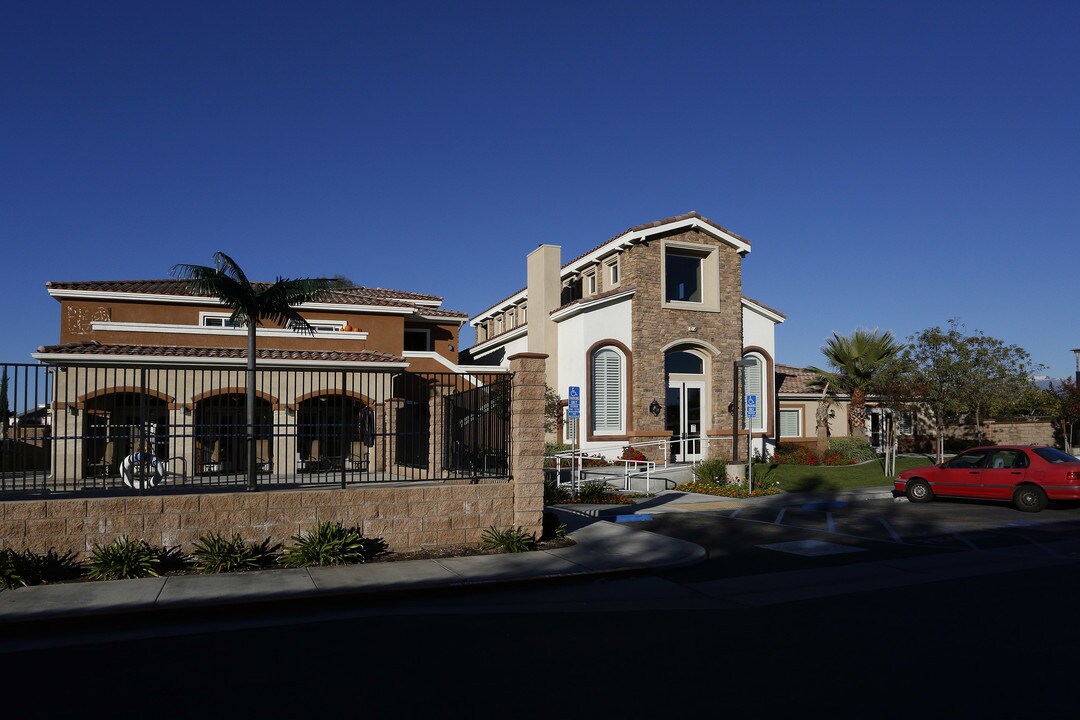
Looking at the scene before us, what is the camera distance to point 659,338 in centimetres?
2895

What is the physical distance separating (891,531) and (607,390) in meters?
14.2

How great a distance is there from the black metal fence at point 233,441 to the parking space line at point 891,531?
22.3 feet

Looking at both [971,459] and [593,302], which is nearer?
[971,459]

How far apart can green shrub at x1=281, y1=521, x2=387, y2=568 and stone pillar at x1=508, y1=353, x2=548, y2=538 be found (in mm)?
2389

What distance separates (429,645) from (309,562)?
410 centimetres

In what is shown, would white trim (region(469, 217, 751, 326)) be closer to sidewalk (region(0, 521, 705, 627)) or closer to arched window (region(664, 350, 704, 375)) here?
arched window (region(664, 350, 704, 375))

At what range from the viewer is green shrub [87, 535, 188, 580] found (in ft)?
33.2

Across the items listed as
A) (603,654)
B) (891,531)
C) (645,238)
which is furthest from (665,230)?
(603,654)

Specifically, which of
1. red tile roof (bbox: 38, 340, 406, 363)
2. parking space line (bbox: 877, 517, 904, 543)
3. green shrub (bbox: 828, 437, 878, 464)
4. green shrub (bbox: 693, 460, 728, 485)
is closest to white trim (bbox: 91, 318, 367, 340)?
red tile roof (bbox: 38, 340, 406, 363)

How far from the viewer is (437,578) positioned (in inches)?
408

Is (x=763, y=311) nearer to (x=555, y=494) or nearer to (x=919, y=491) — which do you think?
(x=919, y=491)

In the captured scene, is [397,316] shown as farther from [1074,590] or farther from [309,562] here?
[1074,590]

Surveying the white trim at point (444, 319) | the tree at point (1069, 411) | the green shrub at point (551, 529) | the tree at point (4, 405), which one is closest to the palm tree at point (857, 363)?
the tree at point (1069, 411)

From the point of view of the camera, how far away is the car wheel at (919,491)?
19.8 m
